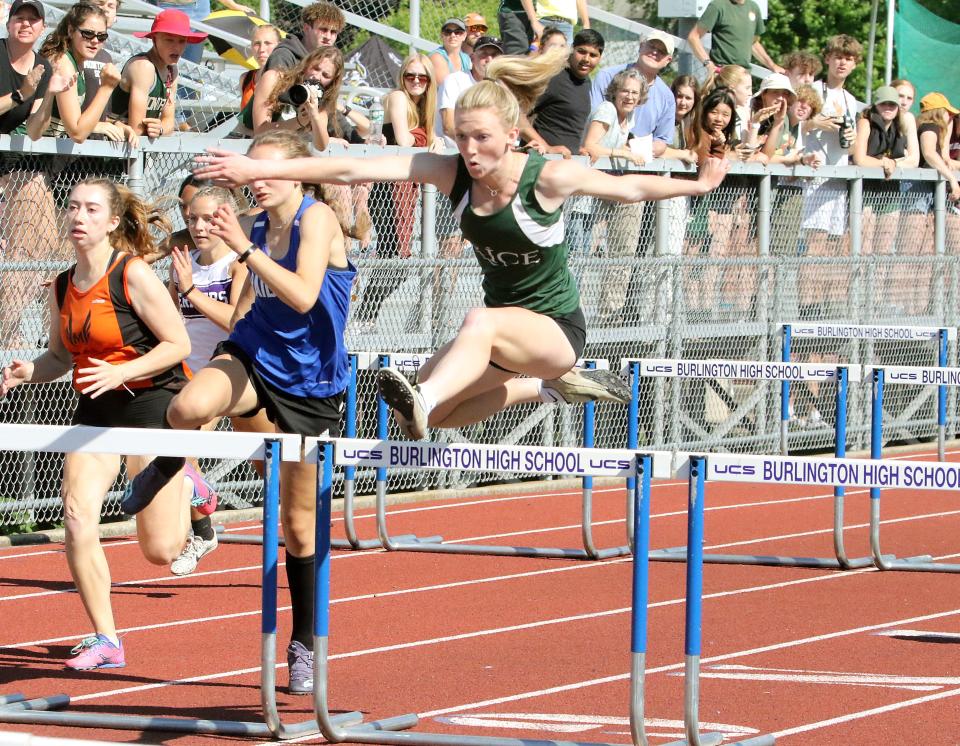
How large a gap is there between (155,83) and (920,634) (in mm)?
6040

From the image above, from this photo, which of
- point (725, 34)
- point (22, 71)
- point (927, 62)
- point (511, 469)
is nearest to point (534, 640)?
point (511, 469)

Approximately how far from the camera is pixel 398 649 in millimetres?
7492

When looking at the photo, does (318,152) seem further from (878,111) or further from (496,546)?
(878,111)

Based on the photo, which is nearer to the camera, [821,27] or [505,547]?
[505,547]

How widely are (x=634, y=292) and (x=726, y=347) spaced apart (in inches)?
49.4

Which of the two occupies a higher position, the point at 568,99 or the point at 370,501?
the point at 568,99

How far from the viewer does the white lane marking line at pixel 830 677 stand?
22.6ft

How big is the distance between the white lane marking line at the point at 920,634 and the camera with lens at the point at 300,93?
194 inches

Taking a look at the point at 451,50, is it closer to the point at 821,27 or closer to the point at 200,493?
the point at 200,493

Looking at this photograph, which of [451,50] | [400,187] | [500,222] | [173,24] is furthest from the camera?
[451,50]

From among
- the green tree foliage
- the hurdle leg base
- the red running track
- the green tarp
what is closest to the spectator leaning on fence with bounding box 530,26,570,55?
the red running track

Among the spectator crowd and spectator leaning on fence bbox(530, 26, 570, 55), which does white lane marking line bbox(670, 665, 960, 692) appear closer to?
the spectator crowd

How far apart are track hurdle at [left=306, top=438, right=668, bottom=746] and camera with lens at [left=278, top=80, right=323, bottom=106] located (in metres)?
5.10

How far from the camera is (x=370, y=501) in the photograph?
11938 millimetres
